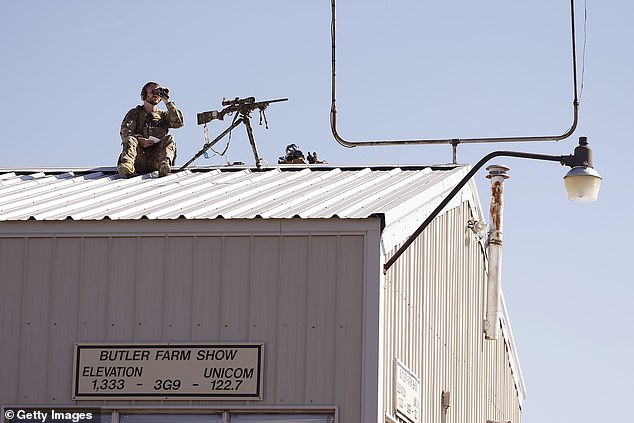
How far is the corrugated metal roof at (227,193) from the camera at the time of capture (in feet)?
56.4

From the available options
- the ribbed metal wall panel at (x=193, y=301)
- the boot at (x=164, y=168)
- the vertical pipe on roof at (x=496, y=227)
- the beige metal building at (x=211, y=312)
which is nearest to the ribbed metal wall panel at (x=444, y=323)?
the beige metal building at (x=211, y=312)

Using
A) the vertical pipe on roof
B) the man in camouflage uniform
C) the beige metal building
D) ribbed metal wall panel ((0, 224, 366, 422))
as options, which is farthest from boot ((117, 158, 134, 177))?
the vertical pipe on roof

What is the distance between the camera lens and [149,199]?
18.7 m

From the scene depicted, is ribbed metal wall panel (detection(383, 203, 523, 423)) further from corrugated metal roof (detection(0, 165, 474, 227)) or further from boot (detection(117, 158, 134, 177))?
boot (detection(117, 158, 134, 177))

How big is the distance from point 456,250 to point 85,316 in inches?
270

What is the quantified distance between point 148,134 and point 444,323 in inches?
212

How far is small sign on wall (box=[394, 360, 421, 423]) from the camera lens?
16.9m

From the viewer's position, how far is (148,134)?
22.0m

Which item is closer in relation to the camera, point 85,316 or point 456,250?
point 85,316

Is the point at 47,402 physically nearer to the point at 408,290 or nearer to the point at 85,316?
the point at 85,316

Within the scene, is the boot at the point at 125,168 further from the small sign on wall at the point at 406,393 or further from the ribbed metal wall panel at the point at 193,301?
the small sign on wall at the point at 406,393

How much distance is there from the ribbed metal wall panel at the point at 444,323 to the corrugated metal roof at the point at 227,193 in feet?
2.35

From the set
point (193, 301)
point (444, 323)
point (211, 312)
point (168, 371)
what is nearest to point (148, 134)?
point (444, 323)

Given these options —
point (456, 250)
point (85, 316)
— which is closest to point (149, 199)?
point (85, 316)
